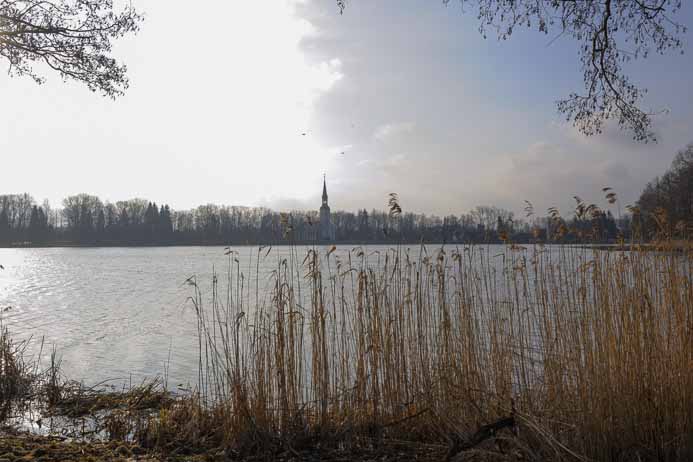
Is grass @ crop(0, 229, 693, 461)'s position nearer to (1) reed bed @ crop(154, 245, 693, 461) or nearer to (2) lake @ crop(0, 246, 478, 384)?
(1) reed bed @ crop(154, 245, 693, 461)

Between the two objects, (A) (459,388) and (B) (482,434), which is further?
(A) (459,388)

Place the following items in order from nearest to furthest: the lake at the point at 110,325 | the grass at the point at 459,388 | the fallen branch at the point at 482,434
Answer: the fallen branch at the point at 482,434, the grass at the point at 459,388, the lake at the point at 110,325

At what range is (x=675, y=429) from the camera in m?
3.03

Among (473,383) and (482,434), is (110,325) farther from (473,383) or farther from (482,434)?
(482,434)

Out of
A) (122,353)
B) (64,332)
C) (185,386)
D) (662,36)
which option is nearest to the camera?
(662,36)

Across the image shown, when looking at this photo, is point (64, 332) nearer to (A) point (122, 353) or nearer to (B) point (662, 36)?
(A) point (122, 353)

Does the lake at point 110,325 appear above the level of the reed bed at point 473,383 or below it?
below

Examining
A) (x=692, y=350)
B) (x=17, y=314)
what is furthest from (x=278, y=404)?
(x=17, y=314)

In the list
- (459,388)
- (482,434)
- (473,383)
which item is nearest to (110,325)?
(473,383)

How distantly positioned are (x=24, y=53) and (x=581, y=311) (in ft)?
19.8

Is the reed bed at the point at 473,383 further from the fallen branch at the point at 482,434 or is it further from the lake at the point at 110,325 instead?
the lake at the point at 110,325

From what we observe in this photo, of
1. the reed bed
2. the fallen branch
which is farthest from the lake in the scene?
the fallen branch

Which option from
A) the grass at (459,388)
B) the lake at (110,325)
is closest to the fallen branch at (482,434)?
the grass at (459,388)

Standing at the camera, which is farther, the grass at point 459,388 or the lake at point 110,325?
the lake at point 110,325
